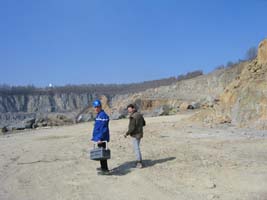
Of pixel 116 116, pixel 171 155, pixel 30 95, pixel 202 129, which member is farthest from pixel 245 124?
pixel 30 95

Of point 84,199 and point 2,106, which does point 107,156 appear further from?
point 2,106

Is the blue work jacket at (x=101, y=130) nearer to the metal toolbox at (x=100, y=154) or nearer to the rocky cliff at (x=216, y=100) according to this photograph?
the metal toolbox at (x=100, y=154)

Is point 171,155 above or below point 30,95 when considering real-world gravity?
below

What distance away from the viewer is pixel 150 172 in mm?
10031

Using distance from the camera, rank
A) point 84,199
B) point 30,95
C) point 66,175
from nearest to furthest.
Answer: point 84,199 < point 66,175 < point 30,95

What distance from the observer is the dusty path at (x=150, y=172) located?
26.9 feet

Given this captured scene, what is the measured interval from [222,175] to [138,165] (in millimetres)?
2159

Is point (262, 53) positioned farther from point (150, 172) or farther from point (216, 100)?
point (150, 172)

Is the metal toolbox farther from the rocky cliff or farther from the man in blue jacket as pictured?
the rocky cliff

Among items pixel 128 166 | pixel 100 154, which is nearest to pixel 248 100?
pixel 128 166

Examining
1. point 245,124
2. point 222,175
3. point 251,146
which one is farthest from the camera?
point 245,124

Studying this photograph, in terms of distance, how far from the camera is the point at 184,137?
17.0 metres

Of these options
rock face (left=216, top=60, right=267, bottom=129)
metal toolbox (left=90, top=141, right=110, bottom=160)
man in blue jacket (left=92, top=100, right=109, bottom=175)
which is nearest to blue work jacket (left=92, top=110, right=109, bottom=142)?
man in blue jacket (left=92, top=100, right=109, bottom=175)

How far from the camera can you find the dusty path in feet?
26.9
